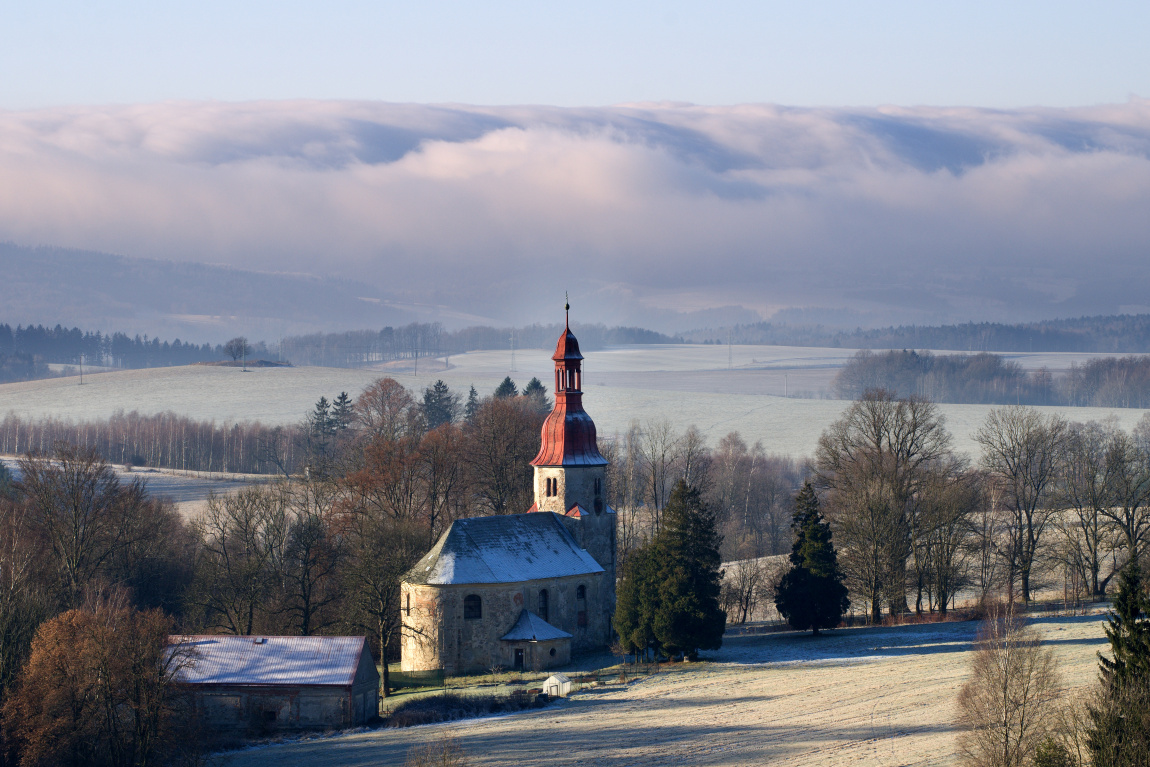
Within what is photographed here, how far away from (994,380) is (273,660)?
151287 mm

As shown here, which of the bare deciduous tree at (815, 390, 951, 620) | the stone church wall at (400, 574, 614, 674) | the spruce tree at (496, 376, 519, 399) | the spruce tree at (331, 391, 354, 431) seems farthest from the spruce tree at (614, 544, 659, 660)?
the spruce tree at (331, 391, 354, 431)

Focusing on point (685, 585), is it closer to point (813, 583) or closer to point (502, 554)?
point (813, 583)

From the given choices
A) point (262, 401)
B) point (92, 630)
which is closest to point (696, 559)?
point (92, 630)

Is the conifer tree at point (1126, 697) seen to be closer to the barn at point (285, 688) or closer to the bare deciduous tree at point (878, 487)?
the barn at point (285, 688)

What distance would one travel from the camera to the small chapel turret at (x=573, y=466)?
6306cm

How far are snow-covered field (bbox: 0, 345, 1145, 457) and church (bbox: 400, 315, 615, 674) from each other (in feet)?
233

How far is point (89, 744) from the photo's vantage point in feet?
136

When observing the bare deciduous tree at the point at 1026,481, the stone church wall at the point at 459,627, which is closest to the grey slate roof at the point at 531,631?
the stone church wall at the point at 459,627

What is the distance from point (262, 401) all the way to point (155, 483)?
44.9m

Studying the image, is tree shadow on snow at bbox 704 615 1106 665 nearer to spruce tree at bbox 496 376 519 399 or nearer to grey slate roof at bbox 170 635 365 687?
grey slate roof at bbox 170 635 365 687

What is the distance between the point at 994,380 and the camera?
596 feet

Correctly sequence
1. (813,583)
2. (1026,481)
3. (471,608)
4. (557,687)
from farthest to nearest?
(1026,481)
(813,583)
(471,608)
(557,687)

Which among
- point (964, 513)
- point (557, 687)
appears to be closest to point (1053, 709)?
point (557, 687)

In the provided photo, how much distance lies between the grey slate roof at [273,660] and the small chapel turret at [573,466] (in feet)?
52.4
